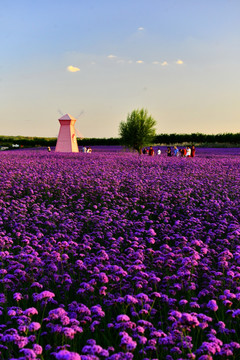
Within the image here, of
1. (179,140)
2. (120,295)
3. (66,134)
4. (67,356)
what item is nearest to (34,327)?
(67,356)

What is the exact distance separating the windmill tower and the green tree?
6.79 meters

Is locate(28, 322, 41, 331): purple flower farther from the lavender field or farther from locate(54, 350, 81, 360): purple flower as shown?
locate(54, 350, 81, 360): purple flower

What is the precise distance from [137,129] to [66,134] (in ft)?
28.3

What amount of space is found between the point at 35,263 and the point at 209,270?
225cm

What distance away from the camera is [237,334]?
328cm

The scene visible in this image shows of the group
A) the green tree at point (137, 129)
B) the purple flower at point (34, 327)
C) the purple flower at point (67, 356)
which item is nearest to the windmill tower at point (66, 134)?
the green tree at point (137, 129)

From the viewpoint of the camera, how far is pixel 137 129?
137 ft

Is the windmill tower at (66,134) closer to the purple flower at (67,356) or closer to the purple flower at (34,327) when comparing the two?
the purple flower at (34,327)

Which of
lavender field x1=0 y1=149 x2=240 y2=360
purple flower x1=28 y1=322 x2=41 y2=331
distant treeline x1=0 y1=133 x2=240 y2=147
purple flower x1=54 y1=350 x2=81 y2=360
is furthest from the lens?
distant treeline x1=0 y1=133 x2=240 y2=147

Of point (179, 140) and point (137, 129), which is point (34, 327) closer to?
point (137, 129)

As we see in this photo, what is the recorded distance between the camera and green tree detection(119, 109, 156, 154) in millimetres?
42000

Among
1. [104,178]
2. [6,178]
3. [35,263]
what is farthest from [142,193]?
[35,263]

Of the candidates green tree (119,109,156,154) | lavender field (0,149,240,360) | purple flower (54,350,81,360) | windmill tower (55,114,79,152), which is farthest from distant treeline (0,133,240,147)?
purple flower (54,350,81,360)

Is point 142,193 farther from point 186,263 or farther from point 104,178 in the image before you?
point 186,263
